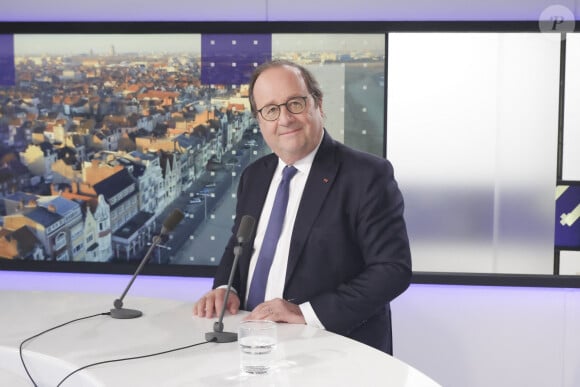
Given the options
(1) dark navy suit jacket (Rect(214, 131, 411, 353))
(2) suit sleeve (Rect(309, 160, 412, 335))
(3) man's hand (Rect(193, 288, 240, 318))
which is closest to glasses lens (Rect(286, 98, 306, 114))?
(1) dark navy suit jacket (Rect(214, 131, 411, 353))

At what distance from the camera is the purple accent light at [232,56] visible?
3.98 meters

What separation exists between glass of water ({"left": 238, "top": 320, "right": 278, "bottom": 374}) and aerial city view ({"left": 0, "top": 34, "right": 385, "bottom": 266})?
2.26 meters

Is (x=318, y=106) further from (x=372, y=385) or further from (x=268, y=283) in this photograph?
(x=372, y=385)

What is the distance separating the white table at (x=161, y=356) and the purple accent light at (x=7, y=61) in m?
2.17

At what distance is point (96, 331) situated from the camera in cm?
211

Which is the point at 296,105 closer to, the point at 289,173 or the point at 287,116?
the point at 287,116

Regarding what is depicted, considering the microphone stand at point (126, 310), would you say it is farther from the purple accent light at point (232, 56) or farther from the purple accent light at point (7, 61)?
the purple accent light at point (7, 61)

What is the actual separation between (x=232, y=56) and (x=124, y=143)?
2.58 ft

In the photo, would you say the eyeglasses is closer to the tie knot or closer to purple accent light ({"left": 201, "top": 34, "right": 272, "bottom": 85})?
the tie knot

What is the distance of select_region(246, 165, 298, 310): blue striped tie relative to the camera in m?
2.38

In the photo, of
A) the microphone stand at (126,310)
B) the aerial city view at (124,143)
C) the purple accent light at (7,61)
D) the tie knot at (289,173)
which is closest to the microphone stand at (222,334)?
the microphone stand at (126,310)

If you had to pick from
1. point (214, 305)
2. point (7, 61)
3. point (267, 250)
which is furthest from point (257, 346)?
point (7, 61)

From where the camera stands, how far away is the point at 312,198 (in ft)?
7.75

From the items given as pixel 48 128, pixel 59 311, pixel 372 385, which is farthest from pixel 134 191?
pixel 372 385
